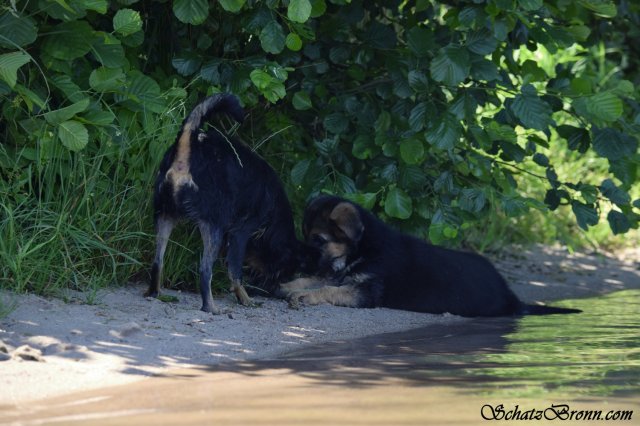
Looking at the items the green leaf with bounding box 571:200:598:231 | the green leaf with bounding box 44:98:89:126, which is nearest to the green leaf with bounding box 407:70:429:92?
the green leaf with bounding box 571:200:598:231

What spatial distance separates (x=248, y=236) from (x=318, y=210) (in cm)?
69

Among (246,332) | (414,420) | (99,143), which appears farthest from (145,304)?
(414,420)

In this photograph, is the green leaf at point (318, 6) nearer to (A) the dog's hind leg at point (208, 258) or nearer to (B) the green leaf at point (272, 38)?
(B) the green leaf at point (272, 38)

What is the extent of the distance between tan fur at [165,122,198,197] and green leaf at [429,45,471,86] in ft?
4.71

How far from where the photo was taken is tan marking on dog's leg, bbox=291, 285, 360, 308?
20.7ft

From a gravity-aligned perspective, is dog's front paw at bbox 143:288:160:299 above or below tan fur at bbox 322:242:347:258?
below

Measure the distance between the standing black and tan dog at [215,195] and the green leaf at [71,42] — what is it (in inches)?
27.2

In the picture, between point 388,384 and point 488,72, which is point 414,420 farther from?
point 488,72

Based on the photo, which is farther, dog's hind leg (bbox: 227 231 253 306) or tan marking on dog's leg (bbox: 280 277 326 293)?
tan marking on dog's leg (bbox: 280 277 326 293)

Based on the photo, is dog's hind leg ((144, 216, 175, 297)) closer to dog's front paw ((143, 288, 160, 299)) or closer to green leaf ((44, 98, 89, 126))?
dog's front paw ((143, 288, 160, 299))

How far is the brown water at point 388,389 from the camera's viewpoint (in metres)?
3.38

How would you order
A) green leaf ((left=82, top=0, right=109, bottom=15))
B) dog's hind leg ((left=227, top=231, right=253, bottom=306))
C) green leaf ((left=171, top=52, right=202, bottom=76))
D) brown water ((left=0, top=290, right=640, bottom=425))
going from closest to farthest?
brown water ((left=0, top=290, right=640, bottom=425)) → green leaf ((left=82, top=0, right=109, bottom=15)) → dog's hind leg ((left=227, top=231, right=253, bottom=306)) → green leaf ((left=171, top=52, right=202, bottom=76))

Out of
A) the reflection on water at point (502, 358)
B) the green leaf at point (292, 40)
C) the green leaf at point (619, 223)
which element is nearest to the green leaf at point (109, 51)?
the green leaf at point (292, 40)

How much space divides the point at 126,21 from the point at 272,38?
0.82 metres
